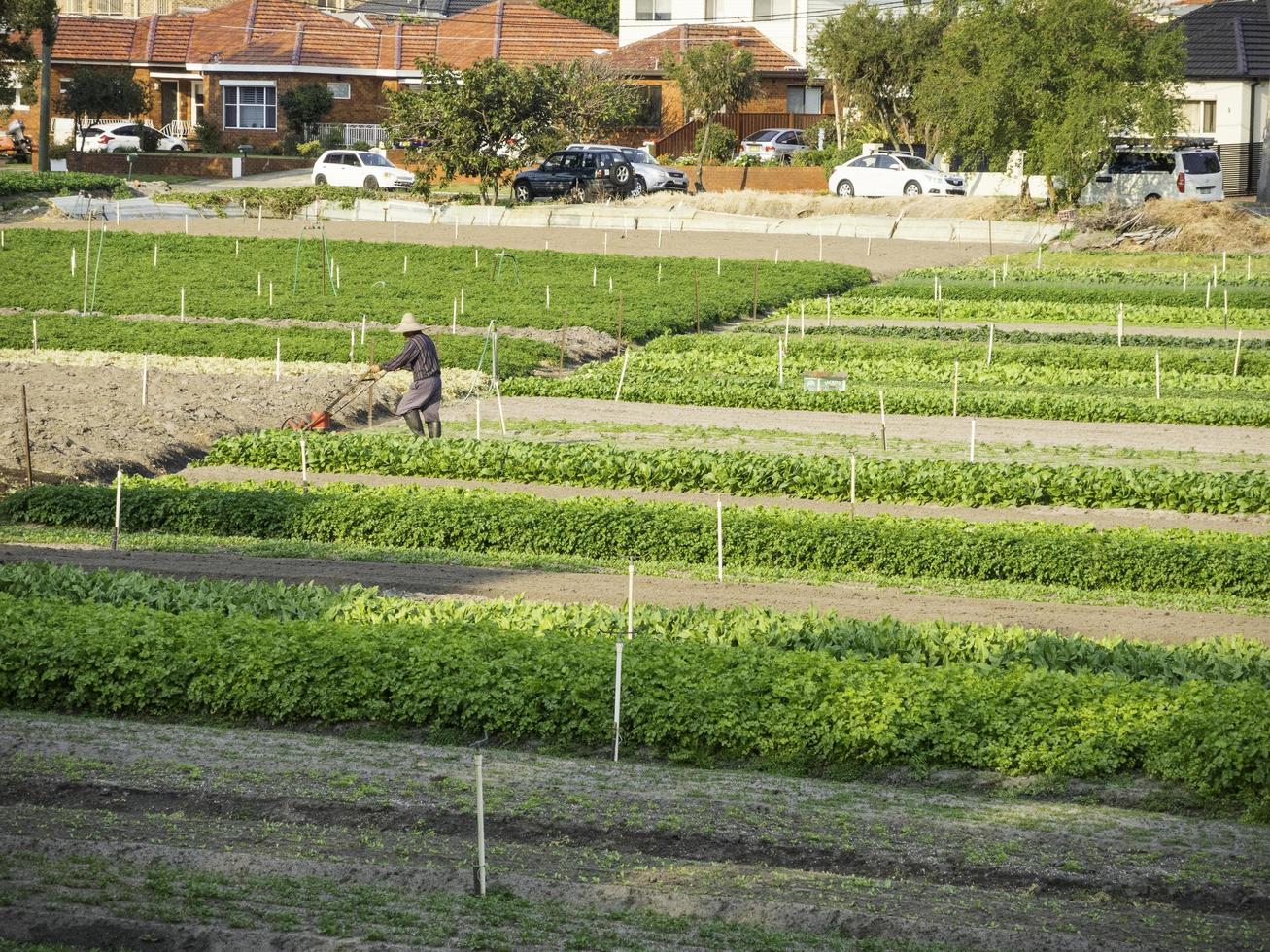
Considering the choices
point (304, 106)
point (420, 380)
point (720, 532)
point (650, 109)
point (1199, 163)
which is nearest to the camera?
point (720, 532)

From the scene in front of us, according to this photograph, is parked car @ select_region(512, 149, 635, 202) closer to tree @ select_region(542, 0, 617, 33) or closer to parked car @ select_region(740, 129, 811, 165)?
parked car @ select_region(740, 129, 811, 165)

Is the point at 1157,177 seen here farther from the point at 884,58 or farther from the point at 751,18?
the point at 751,18

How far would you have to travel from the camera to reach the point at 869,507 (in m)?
22.5

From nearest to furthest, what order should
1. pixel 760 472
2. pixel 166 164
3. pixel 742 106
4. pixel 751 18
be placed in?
pixel 760 472 < pixel 166 164 < pixel 742 106 < pixel 751 18

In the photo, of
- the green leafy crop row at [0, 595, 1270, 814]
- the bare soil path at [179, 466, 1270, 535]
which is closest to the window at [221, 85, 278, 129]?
the bare soil path at [179, 466, 1270, 535]

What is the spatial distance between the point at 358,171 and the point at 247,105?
58.4 feet

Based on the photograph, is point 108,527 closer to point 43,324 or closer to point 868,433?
point 868,433

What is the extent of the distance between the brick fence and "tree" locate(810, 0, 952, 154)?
73.9ft

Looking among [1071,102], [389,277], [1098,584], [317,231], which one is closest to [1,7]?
[317,231]

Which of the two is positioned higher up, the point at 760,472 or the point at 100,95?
the point at 100,95

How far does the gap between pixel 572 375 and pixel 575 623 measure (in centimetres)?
1657

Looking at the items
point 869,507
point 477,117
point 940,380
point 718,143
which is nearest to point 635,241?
point 477,117

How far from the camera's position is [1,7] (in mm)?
60906

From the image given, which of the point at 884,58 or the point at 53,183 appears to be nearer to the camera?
the point at 53,183
